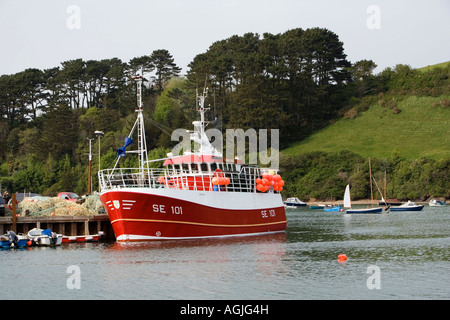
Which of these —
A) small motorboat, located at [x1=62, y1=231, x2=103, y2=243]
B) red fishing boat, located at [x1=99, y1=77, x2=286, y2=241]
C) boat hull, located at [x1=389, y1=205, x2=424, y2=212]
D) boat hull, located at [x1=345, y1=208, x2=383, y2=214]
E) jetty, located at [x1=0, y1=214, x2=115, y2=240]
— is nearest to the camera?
red fishing boat, located at [x1=99, y1=77, x2=286, y2=241]

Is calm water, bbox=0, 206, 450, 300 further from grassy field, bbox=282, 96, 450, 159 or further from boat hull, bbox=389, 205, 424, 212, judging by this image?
grassy field, bbox=282, 96, 450, 159

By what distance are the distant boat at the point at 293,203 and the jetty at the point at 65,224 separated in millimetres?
58844

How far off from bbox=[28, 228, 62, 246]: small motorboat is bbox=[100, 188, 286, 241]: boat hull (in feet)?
13.1

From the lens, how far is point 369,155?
110062 millimetres

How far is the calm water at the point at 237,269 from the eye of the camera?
27.7m

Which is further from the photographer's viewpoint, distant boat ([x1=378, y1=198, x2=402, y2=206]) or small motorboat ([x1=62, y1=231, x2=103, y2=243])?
distant boat ([x1=378, y1=198, x2=402, y2=206])

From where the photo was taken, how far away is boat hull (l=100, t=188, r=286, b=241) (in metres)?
40.5

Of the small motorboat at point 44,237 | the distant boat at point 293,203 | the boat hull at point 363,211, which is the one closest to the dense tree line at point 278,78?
the distant boat at point 293,203

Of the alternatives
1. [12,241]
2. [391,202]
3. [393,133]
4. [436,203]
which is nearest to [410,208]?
[436,203]

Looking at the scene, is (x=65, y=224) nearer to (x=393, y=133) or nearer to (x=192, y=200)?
(x=192, y=200)

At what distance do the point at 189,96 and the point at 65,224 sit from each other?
7907cm

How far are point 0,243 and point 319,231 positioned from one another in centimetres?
2763

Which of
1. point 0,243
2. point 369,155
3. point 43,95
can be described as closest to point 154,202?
point 0,243

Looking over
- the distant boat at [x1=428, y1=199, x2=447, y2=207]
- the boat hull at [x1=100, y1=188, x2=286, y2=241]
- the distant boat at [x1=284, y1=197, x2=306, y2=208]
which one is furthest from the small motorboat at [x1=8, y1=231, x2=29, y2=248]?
the distant boat at [x1=428, y1=199, x2=447, y2=207]
